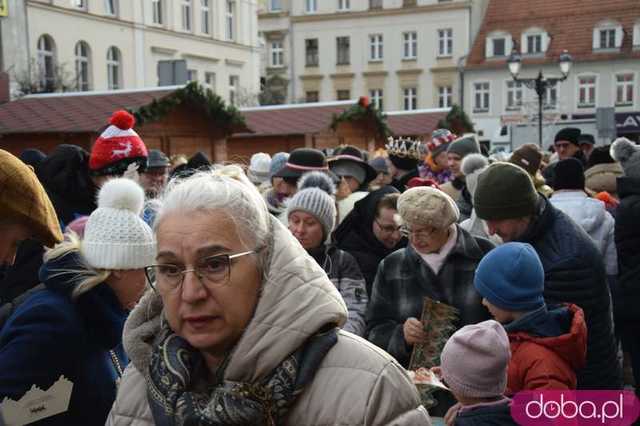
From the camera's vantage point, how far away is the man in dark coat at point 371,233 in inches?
192

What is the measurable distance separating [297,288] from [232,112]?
11142 millimetres

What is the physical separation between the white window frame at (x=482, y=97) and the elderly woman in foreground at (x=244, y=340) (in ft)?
152

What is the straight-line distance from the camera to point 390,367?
1892 mm

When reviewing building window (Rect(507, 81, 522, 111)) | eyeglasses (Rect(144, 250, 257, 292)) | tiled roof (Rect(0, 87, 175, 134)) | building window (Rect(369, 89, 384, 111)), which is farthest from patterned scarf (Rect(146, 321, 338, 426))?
building window (Rect(369, 89, 384, 111))

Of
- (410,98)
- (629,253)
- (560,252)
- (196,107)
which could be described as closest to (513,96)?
(410,98)

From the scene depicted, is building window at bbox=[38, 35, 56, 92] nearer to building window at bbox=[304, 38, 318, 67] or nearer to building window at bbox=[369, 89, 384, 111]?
building window at bbox=[304, 38, 318, 67]

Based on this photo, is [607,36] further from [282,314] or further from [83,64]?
[282,314]

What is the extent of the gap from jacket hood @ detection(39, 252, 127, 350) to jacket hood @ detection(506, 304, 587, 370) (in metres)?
1.56

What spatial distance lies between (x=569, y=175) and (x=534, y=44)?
43.3 meters

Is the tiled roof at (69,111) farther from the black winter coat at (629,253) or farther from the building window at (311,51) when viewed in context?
the building window at (311,51)

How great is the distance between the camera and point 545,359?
2.88m

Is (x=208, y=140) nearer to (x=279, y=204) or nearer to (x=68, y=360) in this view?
(x=279, y=204)

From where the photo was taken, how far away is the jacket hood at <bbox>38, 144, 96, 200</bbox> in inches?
182

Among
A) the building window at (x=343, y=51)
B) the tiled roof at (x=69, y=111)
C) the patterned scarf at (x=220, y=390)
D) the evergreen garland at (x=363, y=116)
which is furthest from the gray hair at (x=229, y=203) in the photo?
the building window at (x=343, y=51)
